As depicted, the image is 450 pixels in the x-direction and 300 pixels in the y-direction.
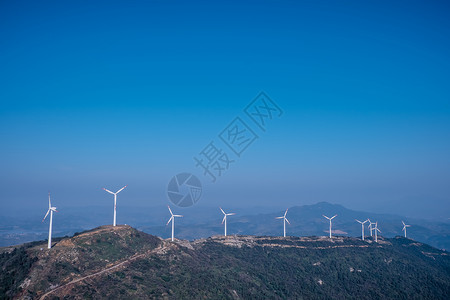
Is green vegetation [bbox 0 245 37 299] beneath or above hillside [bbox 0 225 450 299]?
above

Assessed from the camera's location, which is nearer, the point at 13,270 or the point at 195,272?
the point at 13,270

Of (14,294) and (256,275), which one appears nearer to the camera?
(14,294)

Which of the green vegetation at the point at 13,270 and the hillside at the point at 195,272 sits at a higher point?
the green vegetation at the point at 13,270

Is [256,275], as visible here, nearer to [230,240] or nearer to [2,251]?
[230,240]

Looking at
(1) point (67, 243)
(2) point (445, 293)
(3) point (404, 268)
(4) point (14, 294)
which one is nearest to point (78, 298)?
(4) point (14, 294)

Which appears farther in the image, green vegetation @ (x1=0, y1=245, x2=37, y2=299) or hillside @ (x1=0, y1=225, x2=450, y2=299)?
hillside @ (x1=0, y1=225, x2=450, y2=299)

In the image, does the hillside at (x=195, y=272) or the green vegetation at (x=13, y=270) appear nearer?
the green vegetation at (x=13, y=270)

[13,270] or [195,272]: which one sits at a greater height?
[13,270]

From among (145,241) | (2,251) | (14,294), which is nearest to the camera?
(14,294)
